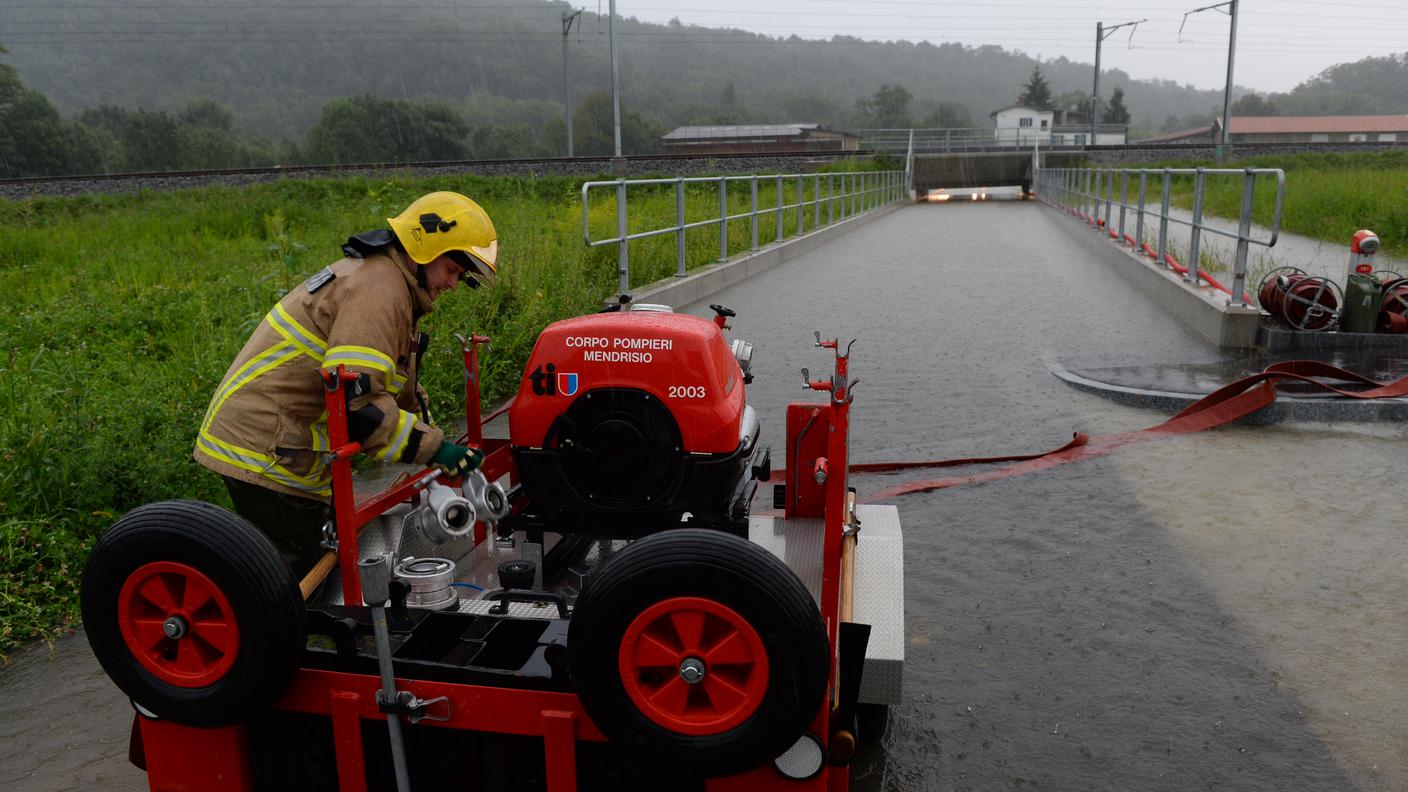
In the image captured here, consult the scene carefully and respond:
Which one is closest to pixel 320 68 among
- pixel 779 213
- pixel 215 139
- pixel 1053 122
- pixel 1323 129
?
pixel 215 139

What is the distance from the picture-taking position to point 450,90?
6403 inches

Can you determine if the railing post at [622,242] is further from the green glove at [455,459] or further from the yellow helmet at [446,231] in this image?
the green glove at [455,459]

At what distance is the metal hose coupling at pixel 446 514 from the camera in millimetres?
2771

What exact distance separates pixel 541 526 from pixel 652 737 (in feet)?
4.16

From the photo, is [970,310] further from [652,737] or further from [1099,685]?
[652,737]

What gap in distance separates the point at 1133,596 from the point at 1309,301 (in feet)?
Result: 18.3

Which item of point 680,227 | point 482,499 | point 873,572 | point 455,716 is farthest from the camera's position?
point 680,227

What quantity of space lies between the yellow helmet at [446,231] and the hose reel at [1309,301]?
739 centimetres

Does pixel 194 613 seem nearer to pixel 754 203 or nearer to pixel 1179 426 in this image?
pixel 1179 426

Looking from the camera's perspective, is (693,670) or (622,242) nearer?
(693,670)

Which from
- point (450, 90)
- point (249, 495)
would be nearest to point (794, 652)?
point (249, 495)

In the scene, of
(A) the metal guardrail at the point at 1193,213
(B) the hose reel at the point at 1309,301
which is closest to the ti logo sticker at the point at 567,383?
(A) the metal guardrail at the point at 1193,213

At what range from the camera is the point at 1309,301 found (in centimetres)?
830

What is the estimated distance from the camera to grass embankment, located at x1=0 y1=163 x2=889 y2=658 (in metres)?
4.48
